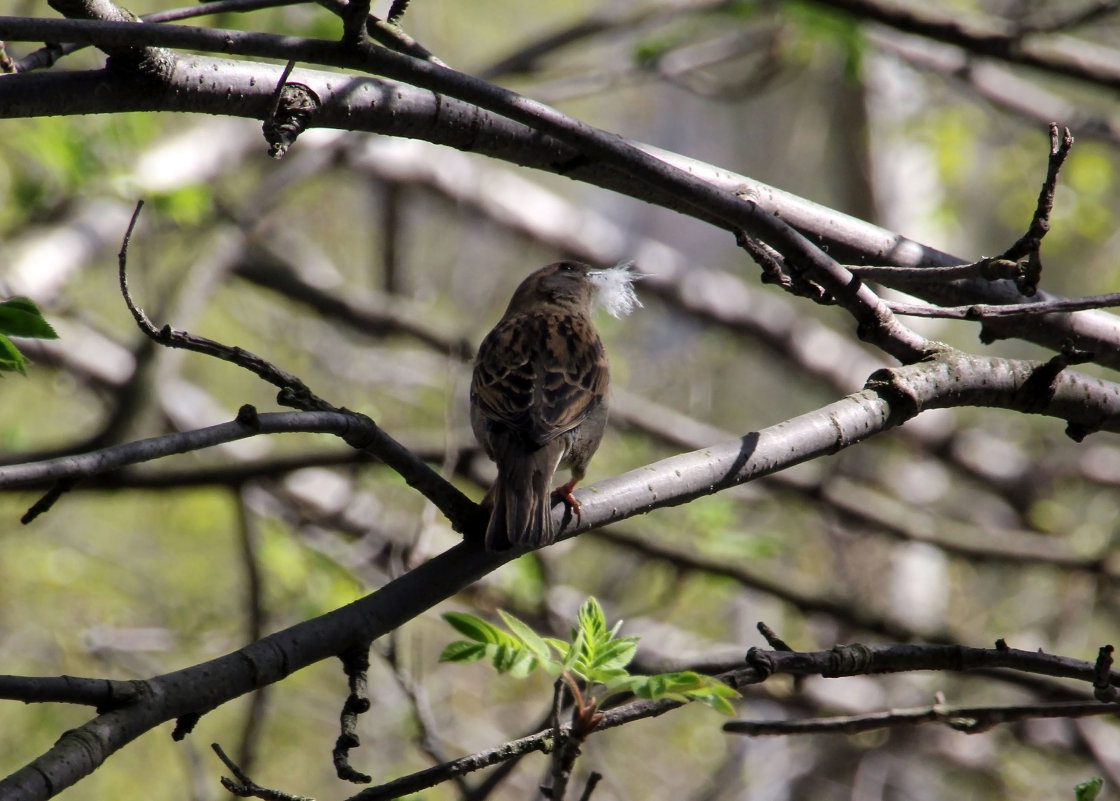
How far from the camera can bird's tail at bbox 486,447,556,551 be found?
280 centimetres

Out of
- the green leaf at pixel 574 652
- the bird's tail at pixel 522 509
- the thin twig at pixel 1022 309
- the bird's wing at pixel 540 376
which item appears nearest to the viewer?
the green leaf at pixel 574 652

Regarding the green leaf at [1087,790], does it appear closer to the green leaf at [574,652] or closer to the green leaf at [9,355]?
the green leaf at [574,652]

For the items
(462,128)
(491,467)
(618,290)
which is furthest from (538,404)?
(491,467)

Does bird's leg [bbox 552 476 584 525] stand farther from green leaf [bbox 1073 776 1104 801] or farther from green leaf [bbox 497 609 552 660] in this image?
green leaf [bbox 1073 776 1104 801]

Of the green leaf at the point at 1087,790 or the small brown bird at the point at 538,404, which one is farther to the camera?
the small brown bird at the point at 538,404

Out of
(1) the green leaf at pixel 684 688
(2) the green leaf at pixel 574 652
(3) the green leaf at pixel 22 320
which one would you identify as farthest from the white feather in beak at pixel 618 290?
(3) the green leaf at pixel 22 320

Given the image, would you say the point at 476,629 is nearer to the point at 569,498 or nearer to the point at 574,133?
the point at 569,498

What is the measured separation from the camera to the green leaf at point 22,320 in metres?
2.29

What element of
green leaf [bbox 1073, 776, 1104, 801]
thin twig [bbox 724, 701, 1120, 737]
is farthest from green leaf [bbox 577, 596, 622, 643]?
green leaf [bbox 1073, 776, 1104, 801]

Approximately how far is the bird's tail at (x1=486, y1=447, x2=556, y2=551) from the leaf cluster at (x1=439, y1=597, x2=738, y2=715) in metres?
0.32

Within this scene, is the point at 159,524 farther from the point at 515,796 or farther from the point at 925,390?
the point at 925,390

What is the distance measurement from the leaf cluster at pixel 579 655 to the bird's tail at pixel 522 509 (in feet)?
1.05

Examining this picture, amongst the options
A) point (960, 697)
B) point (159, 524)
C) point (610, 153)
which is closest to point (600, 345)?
point (610, 153)

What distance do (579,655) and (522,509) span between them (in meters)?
0.76
